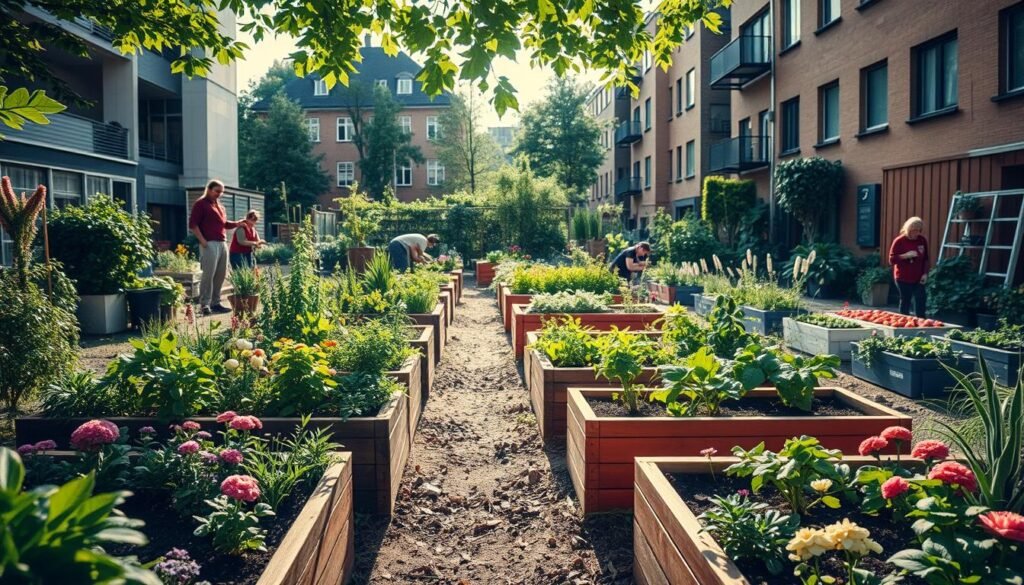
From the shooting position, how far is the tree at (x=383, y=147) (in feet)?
167

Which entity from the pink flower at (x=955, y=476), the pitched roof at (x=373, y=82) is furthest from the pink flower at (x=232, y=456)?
the pitched roof at (x=373, y=82)

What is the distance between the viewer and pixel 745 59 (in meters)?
21.9

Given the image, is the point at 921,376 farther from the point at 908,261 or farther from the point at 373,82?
the point at 373,82

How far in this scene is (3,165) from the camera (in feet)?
53.4

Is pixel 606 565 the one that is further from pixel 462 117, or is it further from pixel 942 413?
pixel 462 117

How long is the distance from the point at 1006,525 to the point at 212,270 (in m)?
11.4

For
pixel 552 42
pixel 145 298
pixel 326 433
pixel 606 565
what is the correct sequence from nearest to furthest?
pixel 606 565 → pixel 326 433 → pixel 552 42 → pixel 145 298

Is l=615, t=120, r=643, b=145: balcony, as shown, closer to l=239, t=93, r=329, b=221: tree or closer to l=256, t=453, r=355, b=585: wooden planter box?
l=239, t=93, r=329, b=221: tree

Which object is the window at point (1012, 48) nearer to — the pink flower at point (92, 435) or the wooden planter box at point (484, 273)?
the wooden planter box at point (484, 273)

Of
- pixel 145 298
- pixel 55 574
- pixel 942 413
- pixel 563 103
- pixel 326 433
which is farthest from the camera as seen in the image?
pixel 563 103

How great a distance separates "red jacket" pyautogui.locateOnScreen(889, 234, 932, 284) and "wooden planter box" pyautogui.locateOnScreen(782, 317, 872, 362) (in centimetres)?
199

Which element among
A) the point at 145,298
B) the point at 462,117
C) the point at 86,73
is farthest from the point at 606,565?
the point at 462,117

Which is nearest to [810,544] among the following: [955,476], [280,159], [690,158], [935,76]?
[955,476]

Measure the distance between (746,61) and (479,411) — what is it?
1834 centimetres
